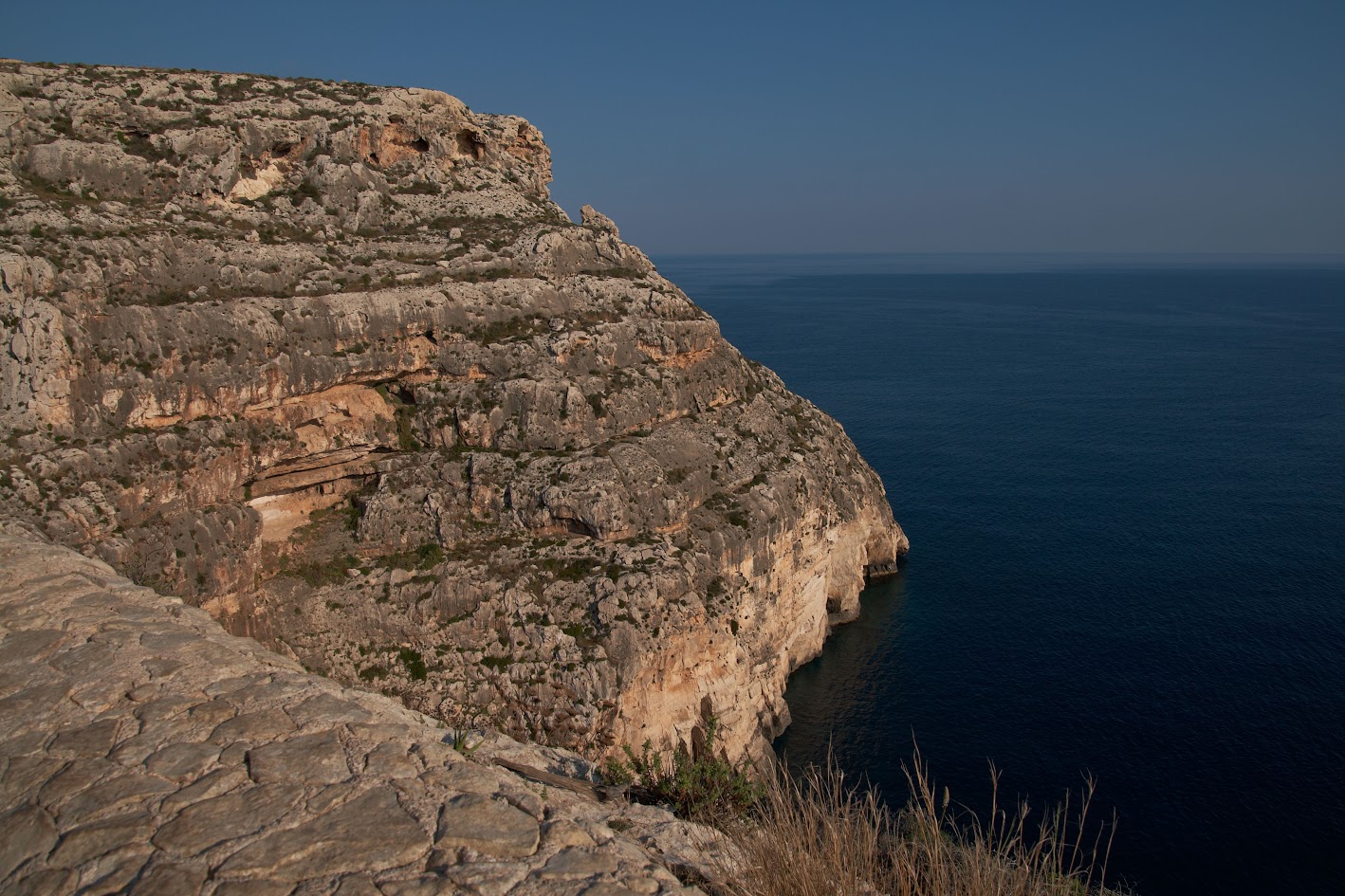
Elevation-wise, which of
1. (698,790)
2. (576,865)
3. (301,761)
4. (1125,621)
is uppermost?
(301,761)

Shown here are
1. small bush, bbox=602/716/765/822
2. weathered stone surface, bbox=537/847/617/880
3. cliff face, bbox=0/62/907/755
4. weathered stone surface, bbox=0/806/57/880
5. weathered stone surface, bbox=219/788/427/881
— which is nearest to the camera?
weathered stone surface, bbox=219/788/427/881

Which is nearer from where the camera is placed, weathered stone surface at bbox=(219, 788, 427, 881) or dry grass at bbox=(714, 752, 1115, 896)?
weathered stone surface at bbox=(219, 788, 427, 881)

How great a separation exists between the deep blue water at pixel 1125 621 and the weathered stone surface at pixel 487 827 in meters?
26.4

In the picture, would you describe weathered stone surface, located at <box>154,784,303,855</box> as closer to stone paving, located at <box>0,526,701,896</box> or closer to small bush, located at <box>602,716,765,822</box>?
stone paving, located at <box>0,526,701,896</box>

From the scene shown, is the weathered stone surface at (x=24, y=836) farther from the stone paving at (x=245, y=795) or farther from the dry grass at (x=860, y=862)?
the dry grass at (x=860, y=862)

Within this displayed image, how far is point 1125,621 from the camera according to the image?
154 ft

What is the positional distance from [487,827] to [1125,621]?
158 feet

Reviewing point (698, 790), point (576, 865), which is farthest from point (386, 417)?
point (576, 865)

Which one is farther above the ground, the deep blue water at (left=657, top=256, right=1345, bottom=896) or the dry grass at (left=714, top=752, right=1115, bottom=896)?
the dry grass at (left=714, top=752, right=1115, bottom=896)

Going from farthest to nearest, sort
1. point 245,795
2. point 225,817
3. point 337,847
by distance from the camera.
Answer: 1. point 245,795
2. point 225,817
3. point 337,847

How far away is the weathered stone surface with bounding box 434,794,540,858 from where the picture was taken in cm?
675

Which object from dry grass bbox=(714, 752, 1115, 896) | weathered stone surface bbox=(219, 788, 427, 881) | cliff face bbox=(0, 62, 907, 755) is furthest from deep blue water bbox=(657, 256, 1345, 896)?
weathered stone surface bbox=(219, 788, 427, 881)

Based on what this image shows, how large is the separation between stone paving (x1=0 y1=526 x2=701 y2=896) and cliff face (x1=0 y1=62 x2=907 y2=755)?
23.1 meters

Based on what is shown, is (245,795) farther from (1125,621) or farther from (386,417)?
(1125,621)
